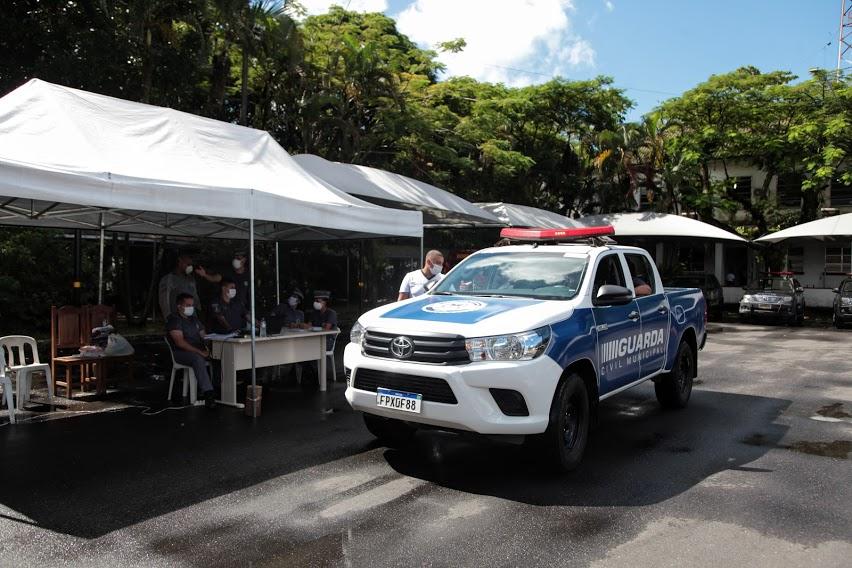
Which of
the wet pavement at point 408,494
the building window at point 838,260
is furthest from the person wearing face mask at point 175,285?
the building window at point 838,260

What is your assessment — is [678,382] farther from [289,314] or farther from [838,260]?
[838,260]

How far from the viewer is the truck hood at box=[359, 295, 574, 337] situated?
17.3 feet

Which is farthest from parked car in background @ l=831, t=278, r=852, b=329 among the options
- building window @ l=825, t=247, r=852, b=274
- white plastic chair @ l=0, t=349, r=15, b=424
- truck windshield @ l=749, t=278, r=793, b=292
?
white plastic chair @ l=0, t=349, r=15, b=424

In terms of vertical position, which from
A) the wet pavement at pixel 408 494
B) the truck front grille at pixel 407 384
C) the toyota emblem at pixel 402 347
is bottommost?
the wet pavement at pixel 408 494

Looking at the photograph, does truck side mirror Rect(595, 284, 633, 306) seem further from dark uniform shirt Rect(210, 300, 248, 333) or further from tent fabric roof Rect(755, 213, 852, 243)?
tent fabric roof Rect(755, 213, 852, 243)

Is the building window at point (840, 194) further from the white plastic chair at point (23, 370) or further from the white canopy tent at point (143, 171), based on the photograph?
the white plastic chair at point (23, 370)

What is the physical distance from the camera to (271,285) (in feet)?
65.8

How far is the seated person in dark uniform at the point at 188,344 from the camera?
320 inches

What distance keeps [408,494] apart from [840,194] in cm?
3197

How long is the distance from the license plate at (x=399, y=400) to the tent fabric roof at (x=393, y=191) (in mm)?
7552

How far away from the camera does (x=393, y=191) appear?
1402 centimetres

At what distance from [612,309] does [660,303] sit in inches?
59.6

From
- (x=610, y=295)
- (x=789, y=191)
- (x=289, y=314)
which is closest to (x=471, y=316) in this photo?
(x=610, y=295)

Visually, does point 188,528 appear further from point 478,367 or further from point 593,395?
point 593,395
